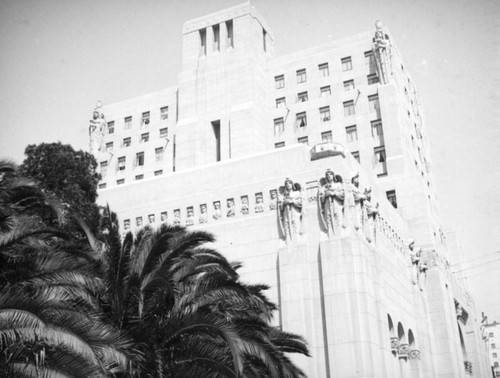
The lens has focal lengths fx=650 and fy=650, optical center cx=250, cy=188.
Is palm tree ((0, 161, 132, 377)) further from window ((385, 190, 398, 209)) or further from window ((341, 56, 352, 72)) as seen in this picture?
window ((341, 56, 352, 72))

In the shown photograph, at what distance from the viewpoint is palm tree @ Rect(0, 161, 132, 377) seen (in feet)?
43.7

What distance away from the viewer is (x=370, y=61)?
178ft

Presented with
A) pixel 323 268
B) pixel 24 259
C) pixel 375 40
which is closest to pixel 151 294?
pixel 24 259

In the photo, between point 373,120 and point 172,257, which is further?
point 373,120

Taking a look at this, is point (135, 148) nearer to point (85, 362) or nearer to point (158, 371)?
point (158, 371)

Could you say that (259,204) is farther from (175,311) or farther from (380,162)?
(380,162)

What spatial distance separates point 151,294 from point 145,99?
45574 mm

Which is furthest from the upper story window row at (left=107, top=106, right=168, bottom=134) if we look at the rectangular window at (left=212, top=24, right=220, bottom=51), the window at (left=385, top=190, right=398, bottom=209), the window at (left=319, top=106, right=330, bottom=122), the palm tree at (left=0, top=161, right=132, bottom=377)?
the palm tree at (left=0, top=161, right=132, bottom=377)

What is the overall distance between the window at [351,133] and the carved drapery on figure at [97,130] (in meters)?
24.3

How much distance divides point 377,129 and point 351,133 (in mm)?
2198

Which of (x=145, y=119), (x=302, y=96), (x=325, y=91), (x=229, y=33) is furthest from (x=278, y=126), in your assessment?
(x=145, y=119)

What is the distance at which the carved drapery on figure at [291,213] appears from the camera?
31609 millimetres

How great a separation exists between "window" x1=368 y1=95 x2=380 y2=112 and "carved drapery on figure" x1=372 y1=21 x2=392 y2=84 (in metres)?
1.39

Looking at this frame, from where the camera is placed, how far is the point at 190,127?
5228cm
